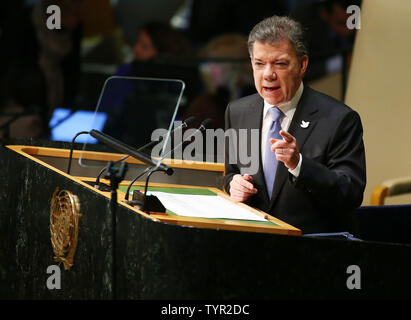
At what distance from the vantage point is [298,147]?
3.09m

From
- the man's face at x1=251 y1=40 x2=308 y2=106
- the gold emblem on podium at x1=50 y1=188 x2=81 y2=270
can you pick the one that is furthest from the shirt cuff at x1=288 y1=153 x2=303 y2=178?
the gold emblem on podium at x1=50 y1=188 x2=81 y2=270

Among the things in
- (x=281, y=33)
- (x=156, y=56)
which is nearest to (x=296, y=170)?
(x=281, y=33)

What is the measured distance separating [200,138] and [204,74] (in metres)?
2.72

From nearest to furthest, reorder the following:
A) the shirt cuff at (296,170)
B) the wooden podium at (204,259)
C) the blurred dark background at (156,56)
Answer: the wooden podium at (204,259)
the shirt cuff at (296,170)
the blurred dark background at (156,56)

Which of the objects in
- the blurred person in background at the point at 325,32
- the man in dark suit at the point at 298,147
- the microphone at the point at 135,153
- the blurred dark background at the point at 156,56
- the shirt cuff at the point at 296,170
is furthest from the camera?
the blurred person in background at the point at 325,32

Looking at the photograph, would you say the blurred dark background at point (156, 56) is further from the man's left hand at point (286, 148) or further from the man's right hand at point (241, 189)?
the man's left hand at point (286, 148)

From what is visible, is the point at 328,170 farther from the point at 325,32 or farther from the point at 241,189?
the point at 325,32

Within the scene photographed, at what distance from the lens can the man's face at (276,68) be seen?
2986mm

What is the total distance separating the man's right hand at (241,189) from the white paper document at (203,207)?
0.06 metres

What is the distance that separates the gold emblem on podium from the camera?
9.23 ft

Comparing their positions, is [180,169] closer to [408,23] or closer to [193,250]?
[193,250]

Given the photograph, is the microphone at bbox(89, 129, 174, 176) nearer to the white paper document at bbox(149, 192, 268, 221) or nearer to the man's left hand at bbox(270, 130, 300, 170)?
the white paper document at bbox(149, 192, 268, 221)

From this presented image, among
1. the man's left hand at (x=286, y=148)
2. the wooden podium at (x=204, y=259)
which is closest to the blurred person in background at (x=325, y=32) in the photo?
the man's left hand at (x=286, y=148)

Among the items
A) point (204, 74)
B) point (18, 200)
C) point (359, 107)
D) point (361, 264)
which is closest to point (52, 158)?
point (18, 200)
